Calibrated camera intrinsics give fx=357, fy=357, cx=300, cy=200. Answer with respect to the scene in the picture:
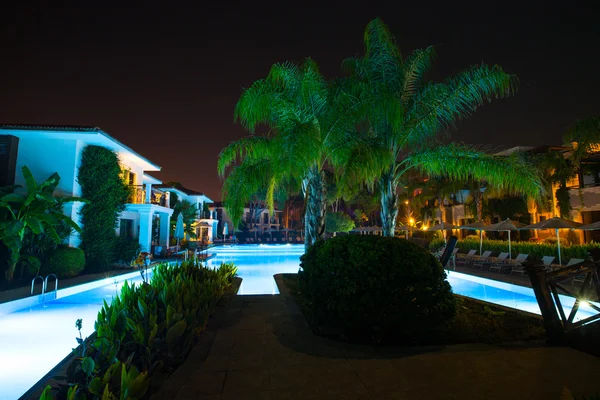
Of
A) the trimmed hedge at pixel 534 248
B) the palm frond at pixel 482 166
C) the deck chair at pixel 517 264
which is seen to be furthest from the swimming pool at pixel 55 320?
the palm frond at pixel 482 166

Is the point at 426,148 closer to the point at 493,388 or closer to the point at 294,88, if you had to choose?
the point at 294,88

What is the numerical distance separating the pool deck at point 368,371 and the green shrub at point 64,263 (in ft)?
36.8

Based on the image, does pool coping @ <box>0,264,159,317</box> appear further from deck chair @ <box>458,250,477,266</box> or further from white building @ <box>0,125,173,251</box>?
deck chair @ <box>458,250,477,266</box>

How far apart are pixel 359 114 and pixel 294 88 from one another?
235cm

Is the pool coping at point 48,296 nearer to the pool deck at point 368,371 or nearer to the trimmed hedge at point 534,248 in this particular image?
the pool deck at point 368,371

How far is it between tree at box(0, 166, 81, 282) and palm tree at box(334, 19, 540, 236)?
34.2ft

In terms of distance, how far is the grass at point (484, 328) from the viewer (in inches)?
222

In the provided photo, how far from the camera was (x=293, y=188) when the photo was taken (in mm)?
14406

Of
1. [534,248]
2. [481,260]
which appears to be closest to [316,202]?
[481,260]

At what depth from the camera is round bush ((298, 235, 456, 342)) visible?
17.5ft

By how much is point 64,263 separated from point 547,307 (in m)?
15.6

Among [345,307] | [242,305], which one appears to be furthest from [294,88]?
[345,307]

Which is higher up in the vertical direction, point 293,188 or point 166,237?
point 293,188

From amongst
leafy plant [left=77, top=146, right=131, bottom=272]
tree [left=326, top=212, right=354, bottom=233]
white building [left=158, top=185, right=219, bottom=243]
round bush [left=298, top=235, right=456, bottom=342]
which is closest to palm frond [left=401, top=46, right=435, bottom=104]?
round bush [left=298, top=235, right=456, bottom=342]
